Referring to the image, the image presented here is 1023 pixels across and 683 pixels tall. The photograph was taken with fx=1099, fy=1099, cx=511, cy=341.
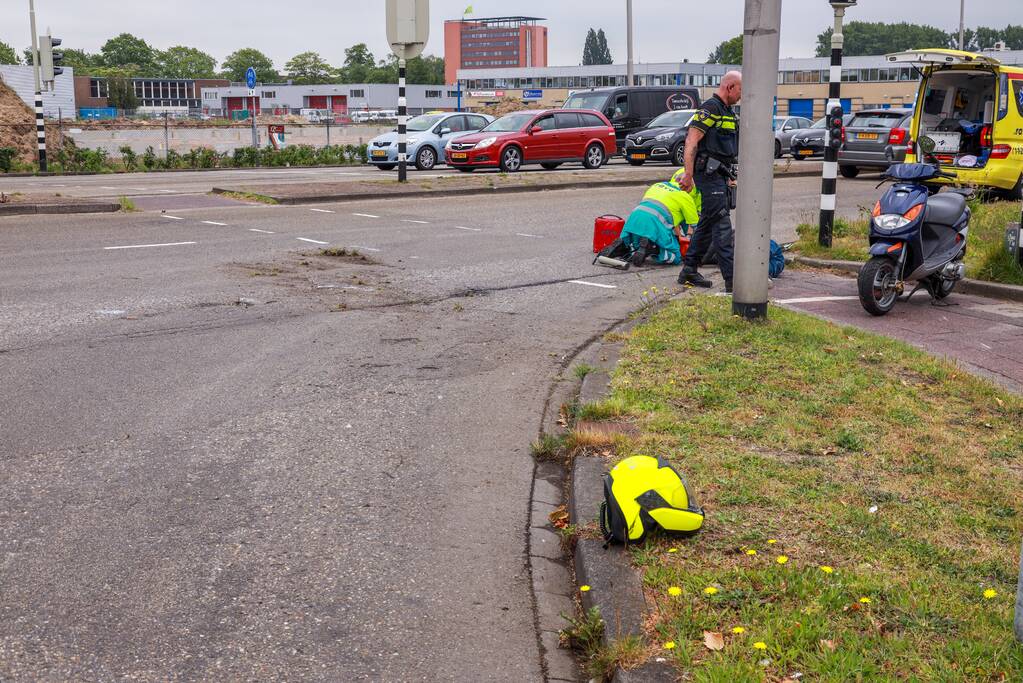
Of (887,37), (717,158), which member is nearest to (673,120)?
(717,158)

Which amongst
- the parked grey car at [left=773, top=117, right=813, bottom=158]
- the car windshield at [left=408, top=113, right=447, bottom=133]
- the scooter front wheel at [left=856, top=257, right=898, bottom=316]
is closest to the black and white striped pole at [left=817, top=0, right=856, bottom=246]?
the scooter front wheel at [left=856, top=257, right=898, bottom=316]

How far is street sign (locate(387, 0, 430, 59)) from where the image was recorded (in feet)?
71.3

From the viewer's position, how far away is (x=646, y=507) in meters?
4.15

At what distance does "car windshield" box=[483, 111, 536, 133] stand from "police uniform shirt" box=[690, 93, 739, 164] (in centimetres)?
1779

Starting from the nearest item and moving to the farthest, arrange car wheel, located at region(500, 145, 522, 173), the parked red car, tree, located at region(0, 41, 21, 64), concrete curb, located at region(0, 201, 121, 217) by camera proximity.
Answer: concrete curb, located at region(0, 201, 121, 217)
the parked red car
car wheel, located at region(500, 145, 522, 173)
tree, located at region(0, 41, 21, 64)

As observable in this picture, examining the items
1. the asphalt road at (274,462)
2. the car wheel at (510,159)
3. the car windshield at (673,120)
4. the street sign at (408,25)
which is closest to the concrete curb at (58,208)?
the asphalt road at (274,462)

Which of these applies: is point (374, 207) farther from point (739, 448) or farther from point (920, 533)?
point (920, 533)

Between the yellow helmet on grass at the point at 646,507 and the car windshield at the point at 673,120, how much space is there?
26565 mm

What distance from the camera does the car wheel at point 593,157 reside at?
28.7 meters

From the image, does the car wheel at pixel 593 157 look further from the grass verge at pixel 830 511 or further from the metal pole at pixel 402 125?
the grass verge at pixel 830 511

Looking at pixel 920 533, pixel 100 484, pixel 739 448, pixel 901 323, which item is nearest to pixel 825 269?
pixel 901 323

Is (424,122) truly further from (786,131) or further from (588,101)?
(786,131)

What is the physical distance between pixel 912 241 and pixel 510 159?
1834 centimetres

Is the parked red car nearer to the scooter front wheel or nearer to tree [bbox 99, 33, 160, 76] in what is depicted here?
the scooter front wheel
